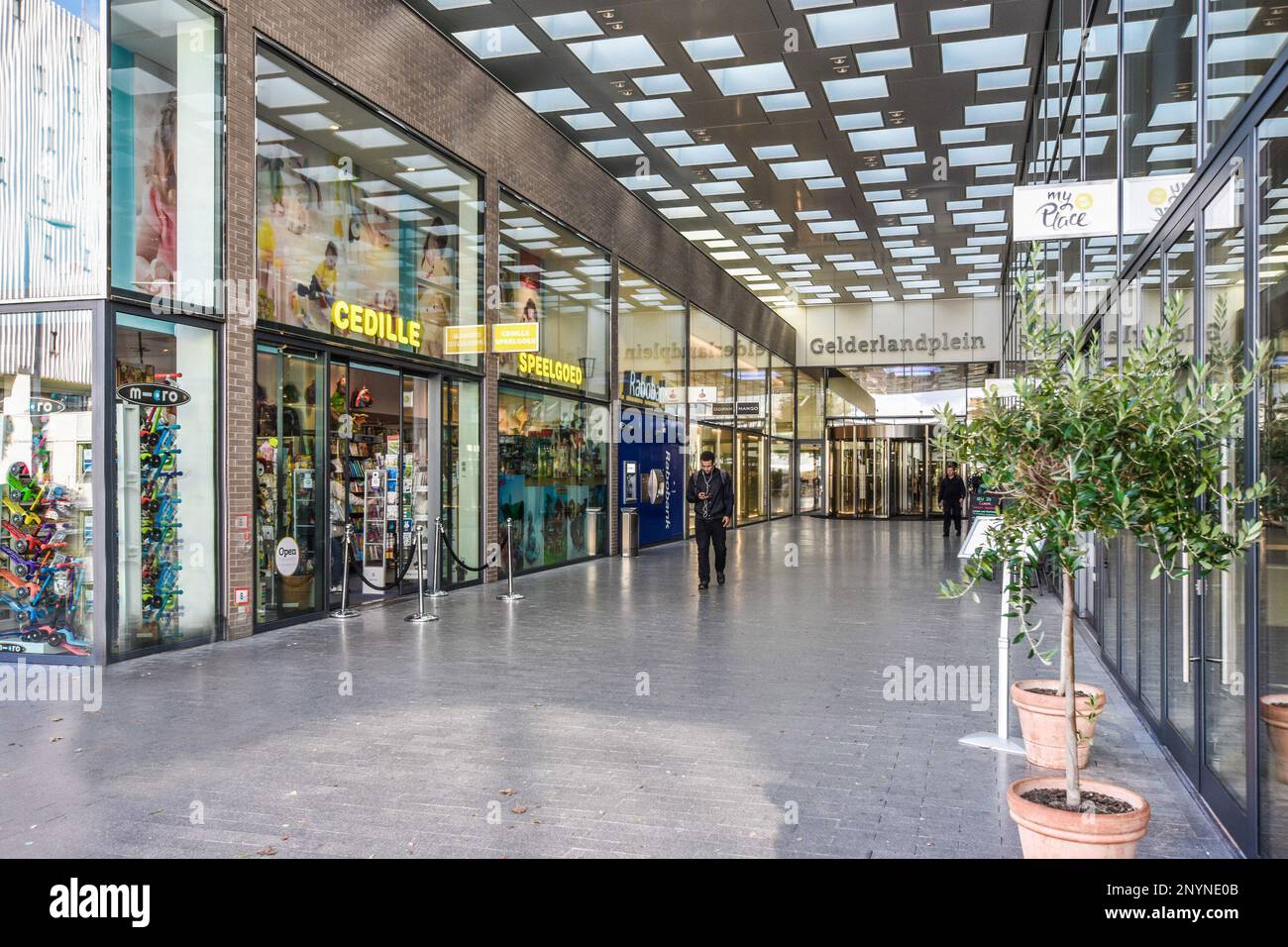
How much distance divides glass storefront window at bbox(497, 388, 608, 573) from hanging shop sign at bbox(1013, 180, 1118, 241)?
753 cm

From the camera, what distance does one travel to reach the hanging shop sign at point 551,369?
13930 mm

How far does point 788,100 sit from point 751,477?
1442 centimetres

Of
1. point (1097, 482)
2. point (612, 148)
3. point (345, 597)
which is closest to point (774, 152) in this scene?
point (612, 148)

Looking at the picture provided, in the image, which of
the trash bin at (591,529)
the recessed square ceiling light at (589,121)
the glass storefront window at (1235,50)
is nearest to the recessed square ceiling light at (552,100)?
the recessed square ceiling light at (589,121)

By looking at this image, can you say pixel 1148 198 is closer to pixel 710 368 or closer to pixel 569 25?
pixel 569 25

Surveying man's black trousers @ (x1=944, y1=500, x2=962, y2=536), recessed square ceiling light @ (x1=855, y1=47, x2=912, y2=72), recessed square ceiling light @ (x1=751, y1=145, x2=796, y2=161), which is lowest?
man's black trousers @ (x1=944, y1=500, x2=962, y2=536)

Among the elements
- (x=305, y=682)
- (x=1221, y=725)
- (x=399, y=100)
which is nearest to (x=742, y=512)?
(x=399, y=100)

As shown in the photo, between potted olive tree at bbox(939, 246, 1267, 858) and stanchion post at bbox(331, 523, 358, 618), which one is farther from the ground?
potted olive tree at bbox(939, 246, 1267, 858)

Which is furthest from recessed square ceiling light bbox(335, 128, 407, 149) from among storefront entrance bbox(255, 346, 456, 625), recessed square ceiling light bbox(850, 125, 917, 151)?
recessed square ceiling light bbox(850, 125, 917, 151)

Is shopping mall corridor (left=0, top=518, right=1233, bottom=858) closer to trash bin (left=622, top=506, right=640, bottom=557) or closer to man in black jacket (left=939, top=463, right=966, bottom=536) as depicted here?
trash bin (left=622, top=506, right=640, bottom=557)

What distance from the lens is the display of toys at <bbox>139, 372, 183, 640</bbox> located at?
776 cm

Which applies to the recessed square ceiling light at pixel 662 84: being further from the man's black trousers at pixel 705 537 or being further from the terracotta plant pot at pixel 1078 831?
the terracotta plant pot at pixel 1078 831

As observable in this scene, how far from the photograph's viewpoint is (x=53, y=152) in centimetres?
749
